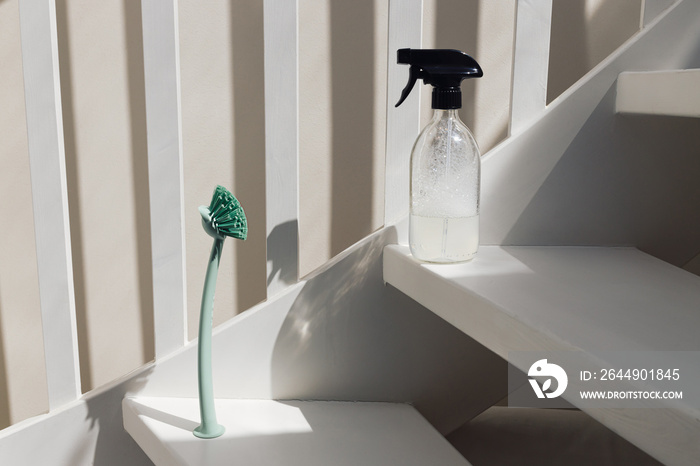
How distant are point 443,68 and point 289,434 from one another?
0.40 m

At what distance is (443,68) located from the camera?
648mm

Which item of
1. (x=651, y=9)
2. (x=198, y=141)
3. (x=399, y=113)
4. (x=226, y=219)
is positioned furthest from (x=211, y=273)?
(x=651, y=9)

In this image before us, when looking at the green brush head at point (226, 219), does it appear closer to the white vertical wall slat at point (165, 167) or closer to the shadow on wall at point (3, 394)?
the white vertical wall slat at point (165, 167)

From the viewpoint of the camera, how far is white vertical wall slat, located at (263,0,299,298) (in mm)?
730

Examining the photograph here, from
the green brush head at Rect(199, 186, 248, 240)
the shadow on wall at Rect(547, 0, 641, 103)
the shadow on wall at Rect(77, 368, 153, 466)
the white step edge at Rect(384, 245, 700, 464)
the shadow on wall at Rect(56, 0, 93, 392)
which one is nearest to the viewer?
the white step edge at Rect(384, 245, 700, 464)

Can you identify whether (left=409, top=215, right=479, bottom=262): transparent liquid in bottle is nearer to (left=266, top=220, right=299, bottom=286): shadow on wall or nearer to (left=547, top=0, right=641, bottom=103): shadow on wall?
(left=266, top=220, right=299, bottom=286): shadow on wall

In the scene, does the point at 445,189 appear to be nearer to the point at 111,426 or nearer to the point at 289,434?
the point at 289,434

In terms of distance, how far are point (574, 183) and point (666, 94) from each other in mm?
143

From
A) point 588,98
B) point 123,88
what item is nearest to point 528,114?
point 588,98

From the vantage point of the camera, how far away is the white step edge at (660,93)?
0.64 m

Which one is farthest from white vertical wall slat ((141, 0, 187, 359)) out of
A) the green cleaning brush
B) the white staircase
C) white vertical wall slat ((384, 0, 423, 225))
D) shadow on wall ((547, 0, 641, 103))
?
shadow on wall ((547, 0, 641, 103))

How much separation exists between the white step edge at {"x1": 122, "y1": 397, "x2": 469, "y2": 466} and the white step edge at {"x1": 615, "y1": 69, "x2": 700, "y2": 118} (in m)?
0.41

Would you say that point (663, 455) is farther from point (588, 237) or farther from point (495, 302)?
point (588, 237)

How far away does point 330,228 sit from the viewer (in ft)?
3.68
